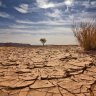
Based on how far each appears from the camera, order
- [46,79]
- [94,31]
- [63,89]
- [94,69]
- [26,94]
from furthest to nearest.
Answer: [94,31]
[94,69]
[46,79]
[63,89]
[26,94]

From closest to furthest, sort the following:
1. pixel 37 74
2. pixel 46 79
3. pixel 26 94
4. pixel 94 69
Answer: pixel 26 94, pixel 46 79, pixel 37 74, pixel 94 69

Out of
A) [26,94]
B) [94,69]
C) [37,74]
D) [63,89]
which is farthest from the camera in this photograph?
[94,69]

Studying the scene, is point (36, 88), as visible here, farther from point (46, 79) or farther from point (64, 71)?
point (64, 71)

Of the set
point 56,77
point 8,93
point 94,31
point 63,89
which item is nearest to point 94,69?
point 56,77

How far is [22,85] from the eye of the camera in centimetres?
258

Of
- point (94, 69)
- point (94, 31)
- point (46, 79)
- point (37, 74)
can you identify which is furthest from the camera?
point (94, 31)

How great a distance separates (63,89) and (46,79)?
1.61 feet

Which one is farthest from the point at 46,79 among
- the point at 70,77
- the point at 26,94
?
the point at 26,94

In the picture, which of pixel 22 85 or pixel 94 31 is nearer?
pixel 22 85

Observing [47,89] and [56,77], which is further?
[56,77]

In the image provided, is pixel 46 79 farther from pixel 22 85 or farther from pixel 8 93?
pixel 8 93

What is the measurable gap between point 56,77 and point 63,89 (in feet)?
1.69

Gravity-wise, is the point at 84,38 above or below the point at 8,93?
above

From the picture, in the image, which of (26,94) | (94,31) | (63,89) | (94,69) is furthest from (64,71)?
(94,31)
